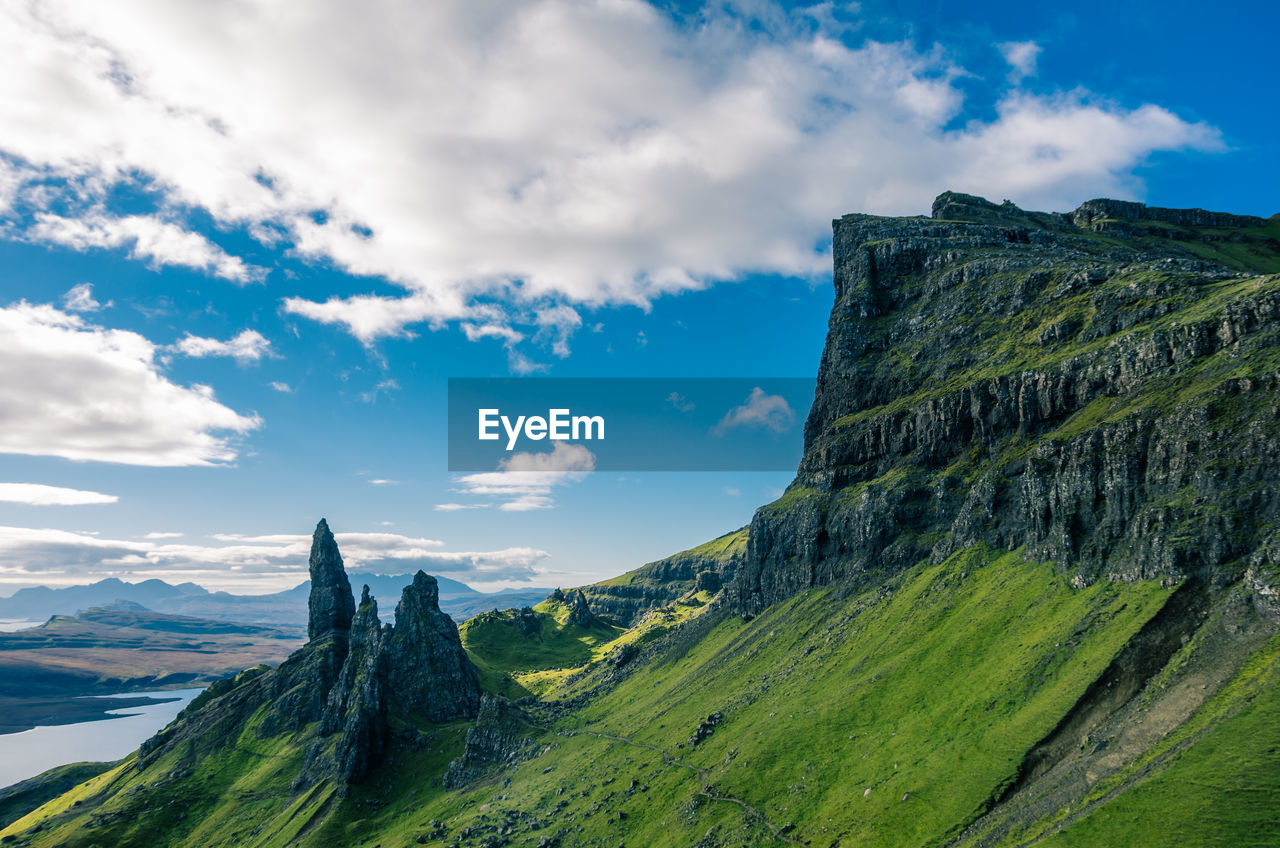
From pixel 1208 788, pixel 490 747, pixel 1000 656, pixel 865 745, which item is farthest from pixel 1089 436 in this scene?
pixel 490 747

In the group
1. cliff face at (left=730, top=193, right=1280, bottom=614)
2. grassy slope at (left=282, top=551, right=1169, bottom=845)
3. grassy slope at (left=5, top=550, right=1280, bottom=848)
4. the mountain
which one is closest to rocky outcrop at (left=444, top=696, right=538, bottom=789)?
the mountain

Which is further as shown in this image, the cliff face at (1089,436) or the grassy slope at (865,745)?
the cliff face at (1089,436)

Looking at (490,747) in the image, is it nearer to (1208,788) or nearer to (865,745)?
(865,745)

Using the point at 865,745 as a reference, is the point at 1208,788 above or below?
above

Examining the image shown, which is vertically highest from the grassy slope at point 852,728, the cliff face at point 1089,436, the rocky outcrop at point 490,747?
the cliff face at point 1089,436

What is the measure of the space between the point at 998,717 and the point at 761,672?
3025 inches

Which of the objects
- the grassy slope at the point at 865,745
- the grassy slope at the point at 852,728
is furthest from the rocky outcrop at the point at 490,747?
the grassy slope at the point at 852,728

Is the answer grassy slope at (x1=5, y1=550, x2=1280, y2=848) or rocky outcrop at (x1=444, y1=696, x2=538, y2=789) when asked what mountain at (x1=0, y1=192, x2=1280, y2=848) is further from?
rocky outcrop at (x1=444, y1=696, x2=538, y2=789)

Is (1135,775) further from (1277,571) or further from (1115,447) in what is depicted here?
(1115,447)

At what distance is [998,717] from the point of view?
9475 centimetres

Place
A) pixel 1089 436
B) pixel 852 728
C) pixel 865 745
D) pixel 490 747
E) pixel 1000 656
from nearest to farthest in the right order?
pixel 865 745
pixel 1000 656
pixel 852 728
pixel 1089 436
pixel 490 747

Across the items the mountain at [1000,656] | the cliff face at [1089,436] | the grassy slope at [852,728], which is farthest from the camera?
the cliff face at [1089,436]

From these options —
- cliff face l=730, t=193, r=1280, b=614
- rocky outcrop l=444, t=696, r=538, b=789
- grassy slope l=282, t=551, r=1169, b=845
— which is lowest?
rocky outcrop l=444, t=696, r=538, b=789

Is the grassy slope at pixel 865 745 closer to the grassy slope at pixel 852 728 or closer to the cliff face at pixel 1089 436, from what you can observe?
the grassy slope at pixel 852 728
